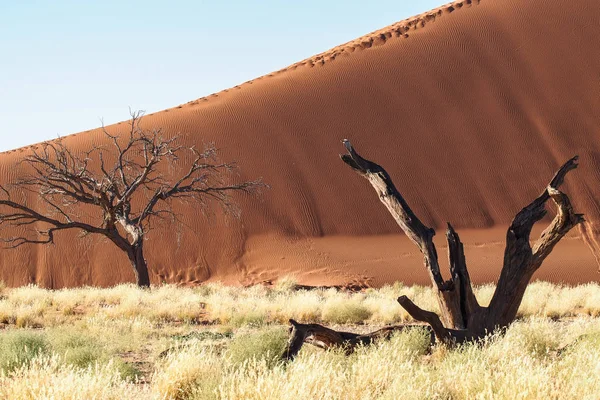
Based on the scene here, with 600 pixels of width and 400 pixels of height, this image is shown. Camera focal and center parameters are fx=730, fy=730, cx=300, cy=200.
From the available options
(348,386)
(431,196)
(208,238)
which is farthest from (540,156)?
(348,386)

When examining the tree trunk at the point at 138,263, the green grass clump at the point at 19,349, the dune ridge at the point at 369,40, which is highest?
the dune ridge at the point at 369,40

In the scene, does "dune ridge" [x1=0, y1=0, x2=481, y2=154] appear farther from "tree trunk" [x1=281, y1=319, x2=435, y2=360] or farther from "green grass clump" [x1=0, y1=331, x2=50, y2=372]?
"tree trunk" [x1=281, y1=319, x2=435, y2=360]

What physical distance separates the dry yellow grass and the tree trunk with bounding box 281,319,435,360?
0.58 ft

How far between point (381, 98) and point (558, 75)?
31.3ft

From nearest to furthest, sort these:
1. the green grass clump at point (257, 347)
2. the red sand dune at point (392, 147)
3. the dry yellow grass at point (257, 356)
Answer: the dry yellow grass at point (257, 356) < the green grass clump at point (257, 347) < the red sand dune at point (392, 147)

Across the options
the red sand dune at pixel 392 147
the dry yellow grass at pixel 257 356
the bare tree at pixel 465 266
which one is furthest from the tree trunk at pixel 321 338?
the red sand dune at pixel 392 147

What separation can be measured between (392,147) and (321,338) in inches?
1128

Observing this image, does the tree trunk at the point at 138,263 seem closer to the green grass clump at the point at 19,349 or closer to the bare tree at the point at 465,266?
the green grass clump at the point at 19,349

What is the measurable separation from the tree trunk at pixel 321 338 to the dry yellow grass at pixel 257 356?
18cm

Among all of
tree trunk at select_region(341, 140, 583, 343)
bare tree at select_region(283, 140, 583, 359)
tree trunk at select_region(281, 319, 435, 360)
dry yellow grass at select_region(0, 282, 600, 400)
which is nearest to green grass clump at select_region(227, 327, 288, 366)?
dry yellow grass at select_region(0, 282, 600, 400)

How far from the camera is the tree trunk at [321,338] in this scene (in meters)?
7.93

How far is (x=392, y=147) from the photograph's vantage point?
36281mm

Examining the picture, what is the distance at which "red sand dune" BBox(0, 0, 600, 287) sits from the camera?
Answer: 31278 millimetres

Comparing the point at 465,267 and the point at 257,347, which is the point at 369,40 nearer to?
the point at 465,267
